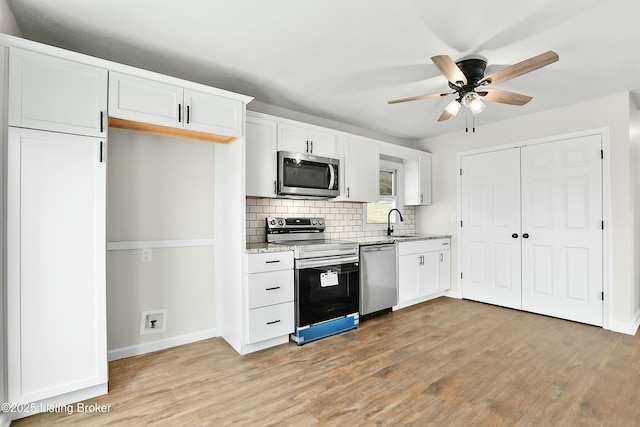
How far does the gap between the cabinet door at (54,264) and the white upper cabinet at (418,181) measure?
3.95 metres

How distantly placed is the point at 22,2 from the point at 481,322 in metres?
4.65

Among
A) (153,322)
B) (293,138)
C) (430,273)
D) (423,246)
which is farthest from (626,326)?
(153,322)

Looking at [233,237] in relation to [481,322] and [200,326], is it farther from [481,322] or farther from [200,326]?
[481,322]

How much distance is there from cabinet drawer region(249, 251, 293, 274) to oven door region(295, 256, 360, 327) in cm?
11

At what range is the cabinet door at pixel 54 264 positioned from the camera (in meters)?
1.91

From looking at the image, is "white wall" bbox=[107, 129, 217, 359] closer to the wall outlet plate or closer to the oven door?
the wall outlet plate

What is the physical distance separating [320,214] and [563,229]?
2813mm

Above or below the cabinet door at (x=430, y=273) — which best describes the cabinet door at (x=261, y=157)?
above

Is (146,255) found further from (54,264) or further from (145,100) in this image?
(145,100)

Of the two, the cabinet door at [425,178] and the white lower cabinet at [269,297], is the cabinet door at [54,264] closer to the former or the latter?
the white lower cabinet at [269,297]

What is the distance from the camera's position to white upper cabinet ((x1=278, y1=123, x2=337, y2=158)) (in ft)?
11.0

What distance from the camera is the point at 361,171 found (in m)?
4.02

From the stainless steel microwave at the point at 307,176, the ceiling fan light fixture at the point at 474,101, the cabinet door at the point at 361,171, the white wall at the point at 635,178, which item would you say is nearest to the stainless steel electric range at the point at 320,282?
the stainless steel microwave at the point at 307,176

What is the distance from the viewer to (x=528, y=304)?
13.3 feet
